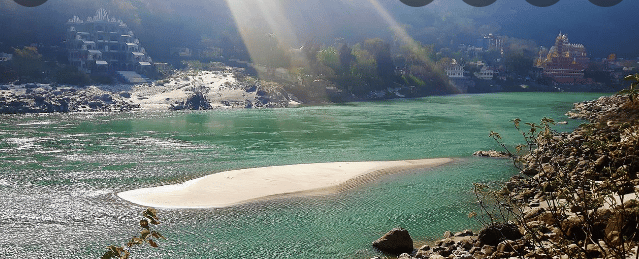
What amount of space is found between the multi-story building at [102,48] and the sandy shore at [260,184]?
245 ft

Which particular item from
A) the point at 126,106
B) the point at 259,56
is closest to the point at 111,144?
the point at 126,106

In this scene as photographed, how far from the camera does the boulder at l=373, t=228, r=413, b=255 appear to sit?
1750 centimetres

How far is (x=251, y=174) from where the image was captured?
98.2 feet

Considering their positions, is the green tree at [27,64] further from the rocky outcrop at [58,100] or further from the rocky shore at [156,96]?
the rocky outcrop at [58,100]

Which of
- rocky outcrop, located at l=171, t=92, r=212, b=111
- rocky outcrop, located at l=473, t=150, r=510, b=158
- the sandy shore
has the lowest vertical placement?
rocky outcrop, located at l=473, t=150, r=510, b=158

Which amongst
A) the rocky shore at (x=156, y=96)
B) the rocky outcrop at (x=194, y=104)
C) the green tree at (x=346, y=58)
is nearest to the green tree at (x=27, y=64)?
the rocky shore at (x=156, y=96)

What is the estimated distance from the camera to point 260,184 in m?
27.5

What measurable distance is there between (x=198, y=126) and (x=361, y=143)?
20.5 metres

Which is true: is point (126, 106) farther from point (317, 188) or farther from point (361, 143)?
point (317, 188)

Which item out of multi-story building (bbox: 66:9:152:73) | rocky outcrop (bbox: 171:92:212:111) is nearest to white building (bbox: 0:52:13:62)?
multi-story building (bbox: 66:9:152:73)

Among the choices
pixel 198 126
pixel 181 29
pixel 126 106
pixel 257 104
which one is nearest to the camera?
pixel 198 126

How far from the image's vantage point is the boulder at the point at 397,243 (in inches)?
689

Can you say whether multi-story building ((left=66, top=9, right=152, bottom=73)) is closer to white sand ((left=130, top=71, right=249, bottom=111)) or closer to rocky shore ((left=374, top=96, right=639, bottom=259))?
white sand ((left=130, top=71, right=249, bottom=111))

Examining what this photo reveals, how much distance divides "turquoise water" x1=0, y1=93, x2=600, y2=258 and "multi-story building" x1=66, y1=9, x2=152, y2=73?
3884 cm
